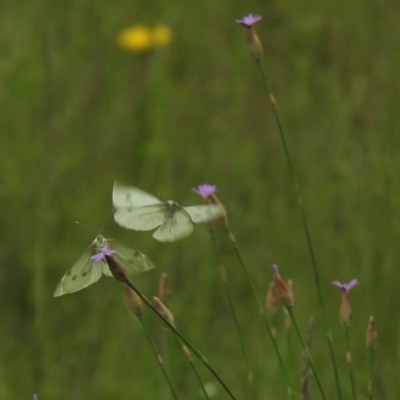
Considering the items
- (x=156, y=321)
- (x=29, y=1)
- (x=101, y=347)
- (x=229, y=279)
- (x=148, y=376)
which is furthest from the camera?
(x=29, y=1)

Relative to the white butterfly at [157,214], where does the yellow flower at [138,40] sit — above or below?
above

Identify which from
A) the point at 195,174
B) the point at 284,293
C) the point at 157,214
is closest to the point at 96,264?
the point at 157,214

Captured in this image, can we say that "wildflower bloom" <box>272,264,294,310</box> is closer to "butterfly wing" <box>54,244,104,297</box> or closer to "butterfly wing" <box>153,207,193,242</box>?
"butterfly wing" <box>153,207,193,242</box>

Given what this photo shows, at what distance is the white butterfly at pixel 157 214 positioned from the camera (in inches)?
47.6

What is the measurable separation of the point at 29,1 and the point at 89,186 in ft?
4.27

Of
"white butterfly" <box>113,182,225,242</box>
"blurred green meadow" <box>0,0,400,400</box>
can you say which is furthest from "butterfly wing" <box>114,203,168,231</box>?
"blurred green meadow" <box>0,0,400,400</box>

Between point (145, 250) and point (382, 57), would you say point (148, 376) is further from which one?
point (382, 57)

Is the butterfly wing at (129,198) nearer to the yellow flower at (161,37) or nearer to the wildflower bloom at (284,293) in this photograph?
the wildflower bloom at (284,293)

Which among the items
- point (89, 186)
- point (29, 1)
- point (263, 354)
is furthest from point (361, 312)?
point (29, 1)

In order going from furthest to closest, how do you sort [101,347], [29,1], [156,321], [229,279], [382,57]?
[29,1] < [382,57] < [229,279] < [156,321] < [101,347]

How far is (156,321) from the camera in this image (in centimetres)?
288

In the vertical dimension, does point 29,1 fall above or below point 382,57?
above

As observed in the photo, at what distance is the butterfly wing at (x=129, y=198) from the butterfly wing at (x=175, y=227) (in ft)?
0.13

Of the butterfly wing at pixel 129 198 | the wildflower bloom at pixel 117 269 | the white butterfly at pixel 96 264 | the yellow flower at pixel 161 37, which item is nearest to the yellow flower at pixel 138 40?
the yellow flower at pixel 161 37
